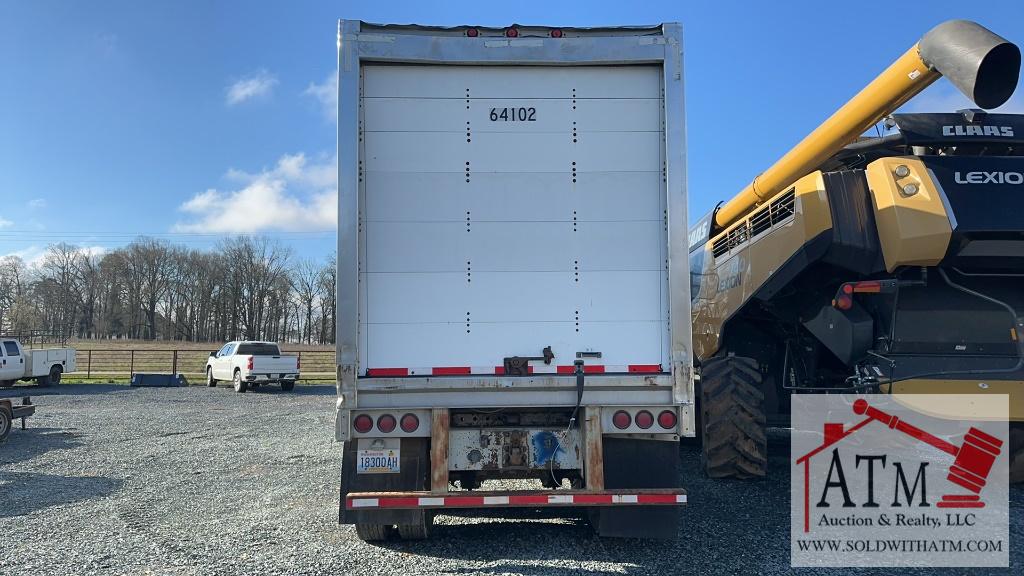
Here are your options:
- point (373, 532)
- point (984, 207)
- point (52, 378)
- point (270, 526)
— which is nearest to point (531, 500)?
point (373, 532)

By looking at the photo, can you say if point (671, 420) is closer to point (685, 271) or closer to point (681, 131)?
point (685, 271)

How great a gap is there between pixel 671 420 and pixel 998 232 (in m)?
3.40

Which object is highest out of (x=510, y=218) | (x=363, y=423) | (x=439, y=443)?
(x=510, y=218)

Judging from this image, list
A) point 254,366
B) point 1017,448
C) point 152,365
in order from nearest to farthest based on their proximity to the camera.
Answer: point 1017,448, point 254,366, point 152,365

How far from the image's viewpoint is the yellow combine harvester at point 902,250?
5.38 metres

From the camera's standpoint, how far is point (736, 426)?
21.9 ft

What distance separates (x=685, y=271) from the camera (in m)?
4.31

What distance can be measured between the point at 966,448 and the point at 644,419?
167 inches

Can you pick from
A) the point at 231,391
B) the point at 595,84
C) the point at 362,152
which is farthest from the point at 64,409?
the point at 595,84

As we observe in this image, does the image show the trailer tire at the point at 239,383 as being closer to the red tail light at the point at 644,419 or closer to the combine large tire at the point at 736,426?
the combine large tire at the point at 736,426

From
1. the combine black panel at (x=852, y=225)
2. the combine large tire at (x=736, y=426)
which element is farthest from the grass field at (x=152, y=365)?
the combine black panel at (x=852, y=225)

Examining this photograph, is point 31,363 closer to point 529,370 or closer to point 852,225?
point 529,370

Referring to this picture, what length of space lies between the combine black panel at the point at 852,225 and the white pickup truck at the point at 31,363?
26025 mm

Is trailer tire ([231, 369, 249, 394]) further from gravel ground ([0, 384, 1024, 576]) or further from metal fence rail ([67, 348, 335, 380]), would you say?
gravel ground ([0, 384, 1024, 576])
